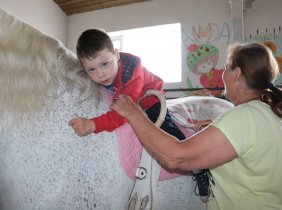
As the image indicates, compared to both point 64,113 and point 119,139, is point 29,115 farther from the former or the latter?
point 119,139

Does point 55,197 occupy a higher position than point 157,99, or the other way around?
point 157,99

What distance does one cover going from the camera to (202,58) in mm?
3938

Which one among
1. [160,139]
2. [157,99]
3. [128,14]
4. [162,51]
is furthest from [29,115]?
[128,14]

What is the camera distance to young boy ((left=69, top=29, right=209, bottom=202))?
836mm

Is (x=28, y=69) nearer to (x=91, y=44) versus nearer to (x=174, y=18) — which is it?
(x=91, y=44)

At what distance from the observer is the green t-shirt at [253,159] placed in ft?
2.58

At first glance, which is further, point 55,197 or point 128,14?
point 128,14

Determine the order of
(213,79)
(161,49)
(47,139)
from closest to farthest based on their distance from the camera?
(47,139) < (213,79) < (161,49)

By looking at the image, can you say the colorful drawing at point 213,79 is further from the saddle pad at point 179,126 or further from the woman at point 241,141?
the woman at point 241,141

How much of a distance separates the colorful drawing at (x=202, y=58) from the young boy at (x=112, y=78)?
9.74 ft

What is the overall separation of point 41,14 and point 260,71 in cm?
403

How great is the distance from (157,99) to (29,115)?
0.49 meters

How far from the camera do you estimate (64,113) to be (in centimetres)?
82

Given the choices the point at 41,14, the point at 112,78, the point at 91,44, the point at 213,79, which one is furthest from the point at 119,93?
the point at 41,14
